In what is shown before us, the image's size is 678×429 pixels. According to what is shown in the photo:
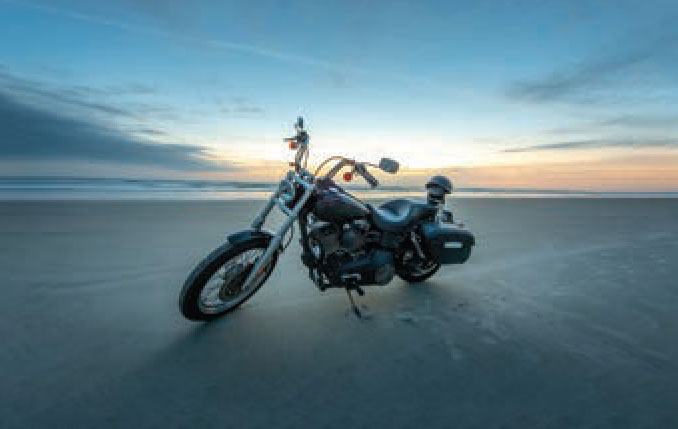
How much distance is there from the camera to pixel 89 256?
408 centimetres

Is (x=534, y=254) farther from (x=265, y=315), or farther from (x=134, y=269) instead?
(x=134, y=269)

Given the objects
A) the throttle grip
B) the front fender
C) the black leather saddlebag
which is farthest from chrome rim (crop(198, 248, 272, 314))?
the black leather saddlebag

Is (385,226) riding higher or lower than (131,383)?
higher

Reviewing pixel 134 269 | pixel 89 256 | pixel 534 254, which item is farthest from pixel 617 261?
pixel 89 256

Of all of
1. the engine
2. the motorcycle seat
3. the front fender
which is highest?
the motorcycle seat

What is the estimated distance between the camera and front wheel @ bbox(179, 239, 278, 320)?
2445mm

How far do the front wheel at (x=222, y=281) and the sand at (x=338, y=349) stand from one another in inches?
5.4

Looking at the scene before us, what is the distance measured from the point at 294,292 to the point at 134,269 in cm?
198

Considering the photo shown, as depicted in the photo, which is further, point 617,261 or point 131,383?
point 617,261

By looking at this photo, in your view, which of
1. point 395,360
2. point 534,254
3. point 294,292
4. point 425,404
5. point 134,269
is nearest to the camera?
point 425,404

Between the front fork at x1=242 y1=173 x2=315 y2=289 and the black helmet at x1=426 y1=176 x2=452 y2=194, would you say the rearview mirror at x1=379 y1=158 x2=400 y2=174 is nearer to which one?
the front fork at x1=242 y1=173 x2=315 y2=289

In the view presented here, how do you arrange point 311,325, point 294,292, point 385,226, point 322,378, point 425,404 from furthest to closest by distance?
point 294,292, point 385,226, point 311,325, point 322,378, point 425,404

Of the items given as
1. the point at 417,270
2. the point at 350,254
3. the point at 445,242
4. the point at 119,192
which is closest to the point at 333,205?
the point at 350,254

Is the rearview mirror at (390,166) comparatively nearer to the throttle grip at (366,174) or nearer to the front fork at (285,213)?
the throttle grip at (366,174)
